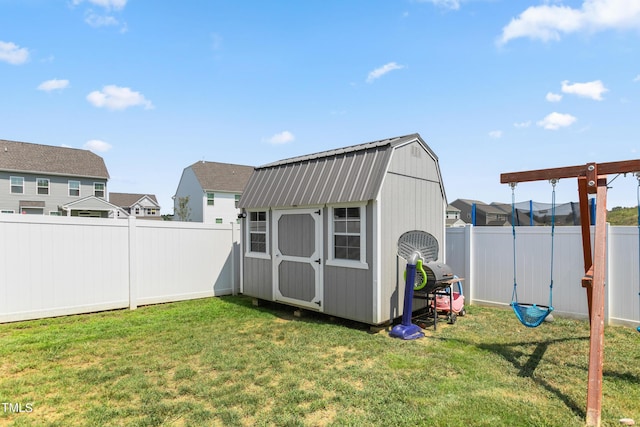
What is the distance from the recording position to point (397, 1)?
241 inches

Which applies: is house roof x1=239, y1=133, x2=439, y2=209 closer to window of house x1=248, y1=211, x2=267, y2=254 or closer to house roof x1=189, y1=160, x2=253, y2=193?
window of house x1=248, y1=211, x2=267, y2=254

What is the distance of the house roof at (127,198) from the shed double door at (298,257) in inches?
1424

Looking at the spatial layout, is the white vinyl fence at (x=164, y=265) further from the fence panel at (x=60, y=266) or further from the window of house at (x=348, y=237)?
the window of house at (x=348, y=237)

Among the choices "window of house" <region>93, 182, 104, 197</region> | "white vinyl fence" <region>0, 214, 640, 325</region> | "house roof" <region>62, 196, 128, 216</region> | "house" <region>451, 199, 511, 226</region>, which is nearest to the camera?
"white vinyl fence" <region>0, 214, 640, 325</region>

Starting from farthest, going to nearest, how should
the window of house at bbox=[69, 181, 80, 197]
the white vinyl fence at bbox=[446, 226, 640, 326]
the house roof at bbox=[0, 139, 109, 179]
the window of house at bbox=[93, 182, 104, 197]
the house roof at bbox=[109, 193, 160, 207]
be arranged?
1. the house roof at bbox=[109, 193, 160, 207]
2. the window of house at bbox=[93, 182, 104, 197]
3. the window of house at bbox=[69, 181, 80, 197]
4. the house roof at bbox=[0, 139, 109, 179]
5. the white vinyl fence at bbox=[446, 226, 640, 326]

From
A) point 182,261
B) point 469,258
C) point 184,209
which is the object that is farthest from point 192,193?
point 469,258

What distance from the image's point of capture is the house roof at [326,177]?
16.3ft

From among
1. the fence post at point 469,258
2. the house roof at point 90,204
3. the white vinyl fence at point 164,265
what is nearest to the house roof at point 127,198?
the house roof at point 90,204

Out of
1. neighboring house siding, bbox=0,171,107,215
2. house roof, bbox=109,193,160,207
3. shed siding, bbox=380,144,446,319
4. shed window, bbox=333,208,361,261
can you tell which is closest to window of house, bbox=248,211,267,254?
shed window, bbox=333,208,361,261

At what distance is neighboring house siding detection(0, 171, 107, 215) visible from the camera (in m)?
19.1

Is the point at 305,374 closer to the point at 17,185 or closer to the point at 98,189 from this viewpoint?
the point at 98,189

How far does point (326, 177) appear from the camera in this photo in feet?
18.2

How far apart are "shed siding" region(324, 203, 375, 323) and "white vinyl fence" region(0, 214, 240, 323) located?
357cm

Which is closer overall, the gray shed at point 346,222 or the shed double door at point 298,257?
the gray shed at point 346,222
